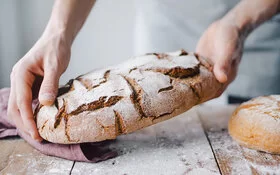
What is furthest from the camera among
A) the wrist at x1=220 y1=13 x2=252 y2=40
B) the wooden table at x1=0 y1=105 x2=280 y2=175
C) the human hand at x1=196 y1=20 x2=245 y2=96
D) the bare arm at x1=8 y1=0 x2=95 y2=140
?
the wrist at x1=220 y1=13 x2=252 y2=40

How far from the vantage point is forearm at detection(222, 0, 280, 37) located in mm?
1609

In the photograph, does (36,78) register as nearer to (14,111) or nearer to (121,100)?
(14,111)

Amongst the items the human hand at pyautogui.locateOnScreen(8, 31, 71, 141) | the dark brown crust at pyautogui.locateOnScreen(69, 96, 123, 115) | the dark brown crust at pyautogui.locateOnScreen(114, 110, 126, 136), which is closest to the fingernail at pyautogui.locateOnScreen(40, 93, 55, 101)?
the human hand at pyautogui.locateOnScreen(8, 31, 71, 141)

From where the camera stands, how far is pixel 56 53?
1330 millimetres

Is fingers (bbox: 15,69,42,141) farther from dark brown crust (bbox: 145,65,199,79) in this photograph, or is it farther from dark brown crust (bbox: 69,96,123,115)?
dark brown crust (bbox: 145,65,199,79)

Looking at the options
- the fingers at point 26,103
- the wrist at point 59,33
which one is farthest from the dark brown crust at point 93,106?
the wrist at point 59,33

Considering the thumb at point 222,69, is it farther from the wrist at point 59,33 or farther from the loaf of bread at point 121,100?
the wrist at point 59,33

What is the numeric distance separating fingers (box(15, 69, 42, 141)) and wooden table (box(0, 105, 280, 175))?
0.28ft

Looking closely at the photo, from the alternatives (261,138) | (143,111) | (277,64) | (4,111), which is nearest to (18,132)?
(4,111)

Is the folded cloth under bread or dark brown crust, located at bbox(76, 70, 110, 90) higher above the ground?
dark brown crust, located at bbox(76, 70, 110, 90)

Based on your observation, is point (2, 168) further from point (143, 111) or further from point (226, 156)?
point (226, 156)

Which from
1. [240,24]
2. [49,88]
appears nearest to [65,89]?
[49,88]

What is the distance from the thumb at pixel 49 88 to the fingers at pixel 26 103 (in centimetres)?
6

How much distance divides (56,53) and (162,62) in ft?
1.20
